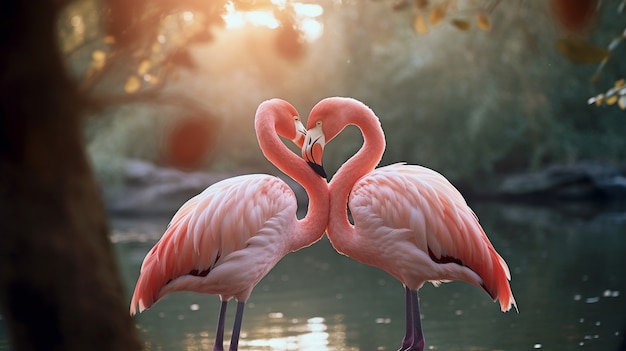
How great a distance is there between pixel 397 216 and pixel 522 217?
10875 millimetres

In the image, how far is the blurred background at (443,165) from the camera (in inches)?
224

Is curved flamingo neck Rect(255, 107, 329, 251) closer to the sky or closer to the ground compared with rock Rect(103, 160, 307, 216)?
closer to the ground

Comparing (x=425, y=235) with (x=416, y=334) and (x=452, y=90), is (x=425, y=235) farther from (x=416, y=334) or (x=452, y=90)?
(x=452, y=90)

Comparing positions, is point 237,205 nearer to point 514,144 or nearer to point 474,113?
point 474,113

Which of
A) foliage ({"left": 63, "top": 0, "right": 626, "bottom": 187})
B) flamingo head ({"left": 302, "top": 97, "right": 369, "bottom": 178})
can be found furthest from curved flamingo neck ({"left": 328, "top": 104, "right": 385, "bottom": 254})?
foliage ({"left": 63, "top": 0, "right": 626, "bottom": 187})

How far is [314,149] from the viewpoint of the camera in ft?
13.8

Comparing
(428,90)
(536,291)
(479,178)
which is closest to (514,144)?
(479,178)

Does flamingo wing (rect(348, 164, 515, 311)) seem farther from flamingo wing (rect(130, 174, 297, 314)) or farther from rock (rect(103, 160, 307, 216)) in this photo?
rock (rect(103, 160, 307, 216))

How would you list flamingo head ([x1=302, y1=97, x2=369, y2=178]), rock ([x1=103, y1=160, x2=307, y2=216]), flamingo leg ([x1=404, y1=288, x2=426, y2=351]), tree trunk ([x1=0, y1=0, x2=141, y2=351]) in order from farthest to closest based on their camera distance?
rock ([x1=103, y1=160, x2=307, y2=216])
flamingo head ([x1=302, y1=97, x2=369, y2=178])
flamingo leg ([x1=404, y1=288, x2=426, y2=351])
tree trunk ([x1=0, y1=0, x2=141, y2=351])

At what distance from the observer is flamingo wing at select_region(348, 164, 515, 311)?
156 inches

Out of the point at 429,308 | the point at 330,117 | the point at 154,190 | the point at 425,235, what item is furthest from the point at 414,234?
the point at 154,190

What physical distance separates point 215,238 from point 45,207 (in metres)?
2.45

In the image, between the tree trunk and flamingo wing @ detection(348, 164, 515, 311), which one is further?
flamingo wing @ detection(348, 164, 515, 311)

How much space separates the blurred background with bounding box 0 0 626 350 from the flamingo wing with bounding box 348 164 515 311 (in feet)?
3.10
